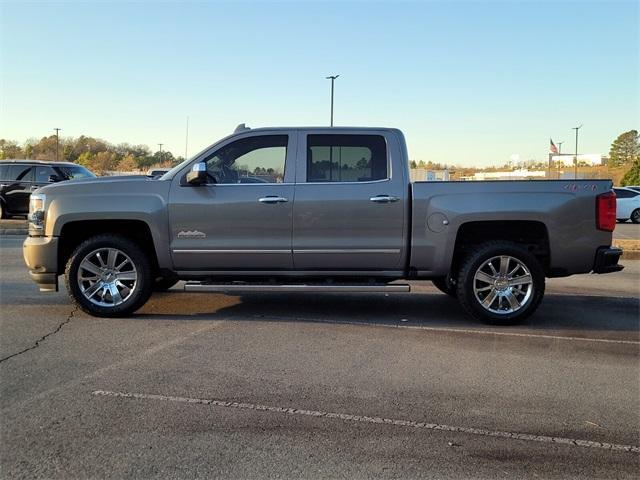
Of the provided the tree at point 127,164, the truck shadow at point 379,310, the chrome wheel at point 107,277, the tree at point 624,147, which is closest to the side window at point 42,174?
the truck shadow at point 379,310

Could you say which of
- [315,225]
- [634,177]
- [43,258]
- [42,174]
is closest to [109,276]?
[43,258]

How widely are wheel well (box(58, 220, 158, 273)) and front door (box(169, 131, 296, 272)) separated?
0.43 m

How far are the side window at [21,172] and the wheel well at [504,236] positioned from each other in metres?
15.3

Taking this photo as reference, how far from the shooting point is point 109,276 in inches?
247

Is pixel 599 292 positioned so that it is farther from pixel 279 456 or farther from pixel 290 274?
pixel 279 456

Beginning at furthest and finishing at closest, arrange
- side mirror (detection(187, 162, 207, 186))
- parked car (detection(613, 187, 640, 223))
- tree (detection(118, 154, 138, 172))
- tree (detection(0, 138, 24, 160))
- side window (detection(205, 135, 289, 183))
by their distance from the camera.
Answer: tree (detection(0, 138, 24, 160))
tree (detection(118, 154, 138, 172))
parked car (detection(613, 187, 640, 223))
side window (detection(205, 135, 289, 183))
side mirror (detection(187, 162, 207, 186))

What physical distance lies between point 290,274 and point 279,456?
125 inches

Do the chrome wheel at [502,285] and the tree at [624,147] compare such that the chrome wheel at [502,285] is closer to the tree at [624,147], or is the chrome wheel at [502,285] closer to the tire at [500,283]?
the tire at [500,283]

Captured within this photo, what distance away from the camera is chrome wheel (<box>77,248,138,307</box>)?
6215mm

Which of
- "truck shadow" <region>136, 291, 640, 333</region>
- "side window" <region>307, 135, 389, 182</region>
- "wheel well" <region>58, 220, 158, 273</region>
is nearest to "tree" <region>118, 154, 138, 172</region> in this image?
"truck shadow" <region>136, 291, 640, 333</region>

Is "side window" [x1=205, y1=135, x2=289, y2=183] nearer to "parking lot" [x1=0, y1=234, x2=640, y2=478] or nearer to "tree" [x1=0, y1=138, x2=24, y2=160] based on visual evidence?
"parking lot" [x1=0, y1=234, x2=640, y2=478]

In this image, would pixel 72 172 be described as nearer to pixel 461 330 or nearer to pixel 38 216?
pixel 38 216

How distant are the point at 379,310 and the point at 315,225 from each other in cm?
153

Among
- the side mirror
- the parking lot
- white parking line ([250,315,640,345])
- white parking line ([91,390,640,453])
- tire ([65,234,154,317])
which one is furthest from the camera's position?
tire ([65,234,154,317])
